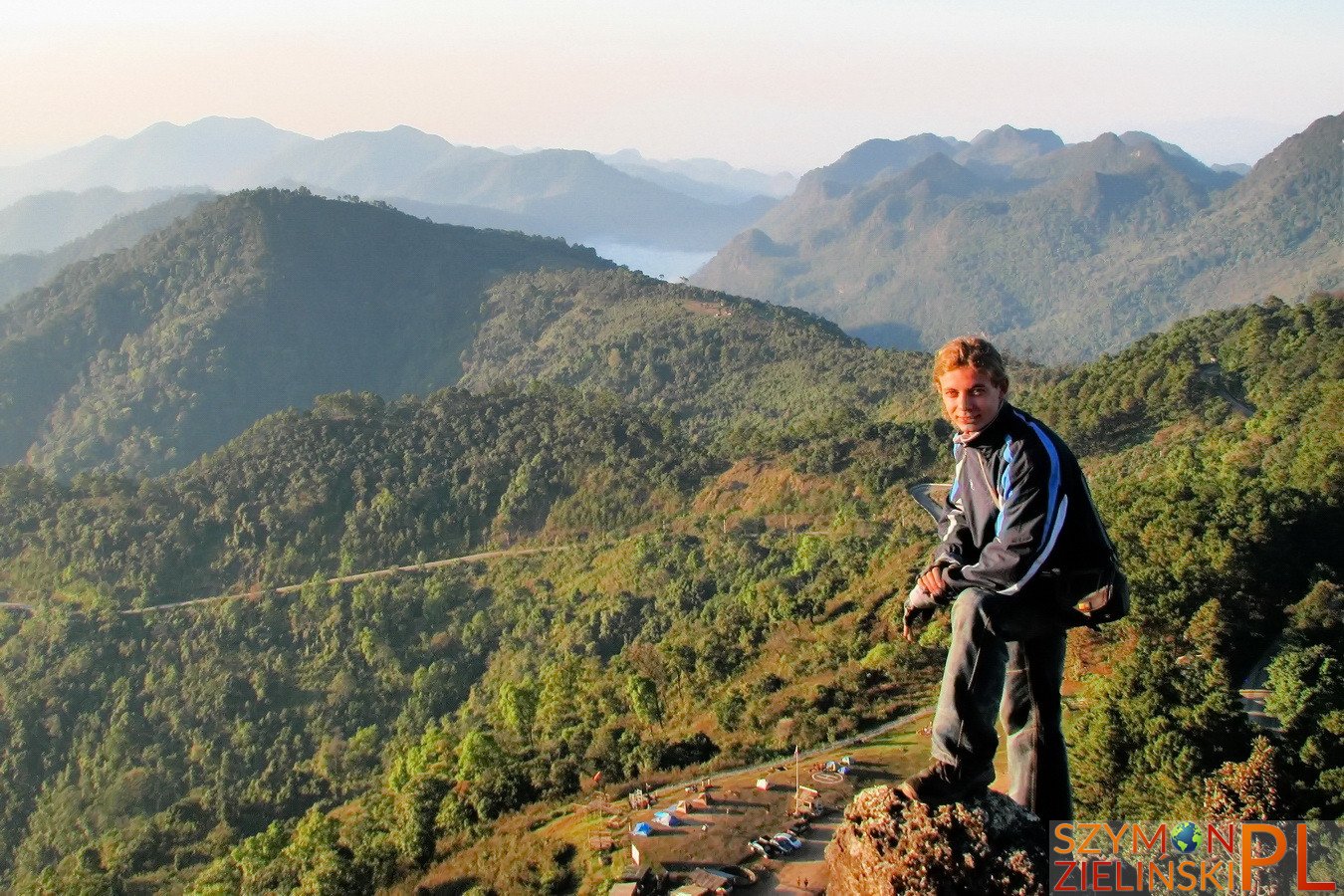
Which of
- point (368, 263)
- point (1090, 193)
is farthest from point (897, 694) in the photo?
point (1090, 193)

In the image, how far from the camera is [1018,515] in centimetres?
326

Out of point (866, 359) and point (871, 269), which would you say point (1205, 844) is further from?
point (871, 269)

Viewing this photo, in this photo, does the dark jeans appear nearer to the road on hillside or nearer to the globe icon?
the globe icon

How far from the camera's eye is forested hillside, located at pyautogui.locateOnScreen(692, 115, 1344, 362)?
125m

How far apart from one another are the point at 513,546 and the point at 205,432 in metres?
43.5

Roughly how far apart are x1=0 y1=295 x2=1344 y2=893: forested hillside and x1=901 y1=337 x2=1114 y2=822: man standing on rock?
4471 millimetres

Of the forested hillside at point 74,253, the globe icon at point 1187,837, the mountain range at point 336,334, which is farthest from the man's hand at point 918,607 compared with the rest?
the forested hillside at point 74,253

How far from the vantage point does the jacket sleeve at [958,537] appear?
352 centimetres

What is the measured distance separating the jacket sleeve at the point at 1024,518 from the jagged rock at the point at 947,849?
2.63 ft

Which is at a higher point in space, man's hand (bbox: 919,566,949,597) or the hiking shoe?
man's hand (bbox: 919,566,949,597)

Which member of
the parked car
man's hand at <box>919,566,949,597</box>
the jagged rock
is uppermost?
man's hand at <box>919,566,949,597</box>

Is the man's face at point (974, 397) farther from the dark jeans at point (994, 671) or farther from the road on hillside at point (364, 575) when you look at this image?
the road on hillside at point (364, 575)

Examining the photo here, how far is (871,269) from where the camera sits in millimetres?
166000

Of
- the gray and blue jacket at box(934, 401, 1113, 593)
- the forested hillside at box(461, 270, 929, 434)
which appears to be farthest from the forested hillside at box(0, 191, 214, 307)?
the gray and blue jacket at box(934, 401, 1113, 593)
